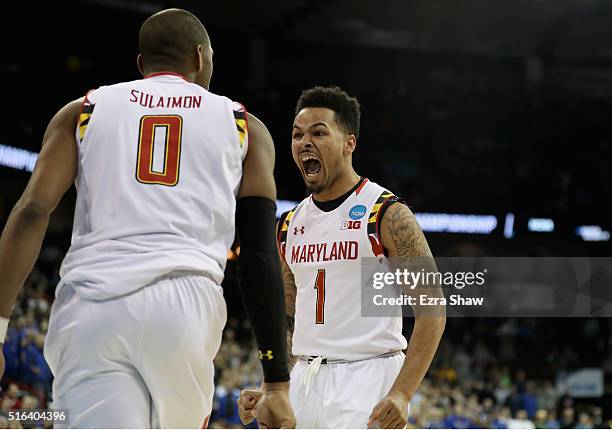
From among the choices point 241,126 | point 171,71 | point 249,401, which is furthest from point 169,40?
point 249,401

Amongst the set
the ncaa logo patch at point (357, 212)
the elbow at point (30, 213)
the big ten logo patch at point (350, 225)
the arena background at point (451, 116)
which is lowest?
the elbow at point (30, 213)

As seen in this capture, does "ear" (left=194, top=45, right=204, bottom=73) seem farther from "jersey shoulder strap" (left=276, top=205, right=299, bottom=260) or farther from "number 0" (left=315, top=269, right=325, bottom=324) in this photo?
"jersey shoulder strap" (left=276, top=205, right=299, bottom=260)

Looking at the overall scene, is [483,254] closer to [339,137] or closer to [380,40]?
[380,40]

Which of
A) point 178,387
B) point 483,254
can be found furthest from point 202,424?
point 483,254

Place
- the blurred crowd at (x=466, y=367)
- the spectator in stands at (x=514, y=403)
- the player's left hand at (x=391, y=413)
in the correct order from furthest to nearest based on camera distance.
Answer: the spectator in stands at (x=514, y=403) < the blurred crowd at (x=466, y=367) < the player's left hand at (x=391, y=413)

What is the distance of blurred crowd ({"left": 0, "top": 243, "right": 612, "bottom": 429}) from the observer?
36.1ft

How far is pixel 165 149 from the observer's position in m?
2.57

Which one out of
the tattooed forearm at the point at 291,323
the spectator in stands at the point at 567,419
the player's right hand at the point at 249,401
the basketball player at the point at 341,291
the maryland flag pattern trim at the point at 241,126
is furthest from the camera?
the spectator in stands at the point at 567,419

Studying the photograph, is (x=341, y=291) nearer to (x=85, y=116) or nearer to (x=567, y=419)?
(x=85, y=116)

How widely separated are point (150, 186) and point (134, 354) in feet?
1.66

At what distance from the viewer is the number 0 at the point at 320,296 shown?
4262 millimetres

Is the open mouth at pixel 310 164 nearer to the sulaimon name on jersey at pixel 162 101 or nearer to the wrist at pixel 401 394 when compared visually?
the wrist at pixel 401 394

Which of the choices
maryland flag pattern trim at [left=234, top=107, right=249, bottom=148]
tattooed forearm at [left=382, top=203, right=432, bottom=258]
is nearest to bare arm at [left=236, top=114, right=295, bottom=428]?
maryland flag pattern trim at [left=234, top=107, right=249, bottom=148]

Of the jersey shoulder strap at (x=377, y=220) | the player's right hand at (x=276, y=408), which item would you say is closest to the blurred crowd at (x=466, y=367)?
the jersey shoulder strap at (x=377, y=220)
